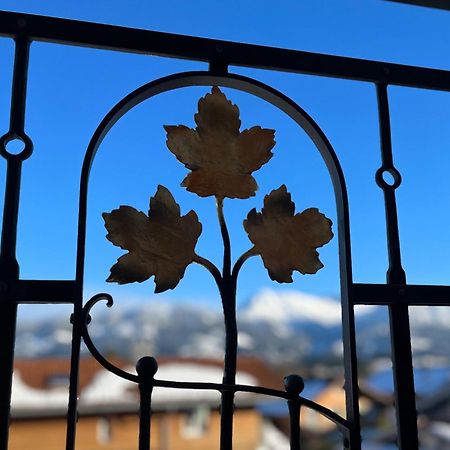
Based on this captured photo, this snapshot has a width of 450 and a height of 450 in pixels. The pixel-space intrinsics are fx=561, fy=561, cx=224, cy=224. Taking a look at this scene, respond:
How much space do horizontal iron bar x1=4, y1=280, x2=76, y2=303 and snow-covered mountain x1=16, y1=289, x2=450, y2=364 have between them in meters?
0.05

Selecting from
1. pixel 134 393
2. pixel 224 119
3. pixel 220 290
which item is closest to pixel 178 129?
pixel 224 119

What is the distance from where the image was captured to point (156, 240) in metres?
0.60

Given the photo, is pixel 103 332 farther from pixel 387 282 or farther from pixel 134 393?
pixel 387 282

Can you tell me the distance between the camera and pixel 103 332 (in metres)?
0.59

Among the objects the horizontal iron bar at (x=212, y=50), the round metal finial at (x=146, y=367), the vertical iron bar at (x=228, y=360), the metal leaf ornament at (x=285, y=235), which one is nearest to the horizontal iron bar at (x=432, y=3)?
the horizontal iron bar at (x=212, y=50)

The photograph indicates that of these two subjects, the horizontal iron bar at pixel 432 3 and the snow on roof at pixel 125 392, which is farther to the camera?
the horizontal iron bar at pixel 432 3

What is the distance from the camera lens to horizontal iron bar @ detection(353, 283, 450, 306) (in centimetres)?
63

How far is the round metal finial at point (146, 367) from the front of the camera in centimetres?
55

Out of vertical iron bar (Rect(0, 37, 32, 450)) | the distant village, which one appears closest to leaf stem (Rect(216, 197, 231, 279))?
the distant village

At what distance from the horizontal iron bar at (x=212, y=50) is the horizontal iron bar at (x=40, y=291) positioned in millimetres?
276

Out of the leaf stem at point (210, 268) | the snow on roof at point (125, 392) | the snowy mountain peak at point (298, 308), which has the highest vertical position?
the leaf stem at point (210, 268)

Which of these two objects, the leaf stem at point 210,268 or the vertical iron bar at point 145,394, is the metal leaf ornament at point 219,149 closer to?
the leaf stem at point 210,268

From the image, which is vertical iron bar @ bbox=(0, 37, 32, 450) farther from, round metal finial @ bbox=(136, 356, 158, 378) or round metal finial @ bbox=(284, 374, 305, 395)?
round metal finial @ bbox=(284, 374, 305, 395)

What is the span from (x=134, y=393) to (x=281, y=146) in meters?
0.33
